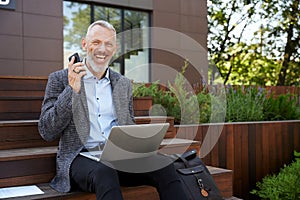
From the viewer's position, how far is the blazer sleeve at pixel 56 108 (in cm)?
194

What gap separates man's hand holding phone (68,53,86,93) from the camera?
1.90m

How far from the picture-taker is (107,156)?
1867mm

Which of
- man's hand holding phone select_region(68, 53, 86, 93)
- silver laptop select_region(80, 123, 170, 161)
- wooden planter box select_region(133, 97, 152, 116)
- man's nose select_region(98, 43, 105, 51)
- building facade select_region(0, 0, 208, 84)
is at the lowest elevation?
silver laptop select_region(80, 123, 170, 161)

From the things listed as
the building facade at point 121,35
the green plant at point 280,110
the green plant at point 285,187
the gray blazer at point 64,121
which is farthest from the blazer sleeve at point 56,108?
the green plant at point 280,110

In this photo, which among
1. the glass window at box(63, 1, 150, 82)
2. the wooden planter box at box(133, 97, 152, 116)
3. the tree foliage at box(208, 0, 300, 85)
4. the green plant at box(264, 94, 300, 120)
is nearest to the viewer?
the wooden planter box at box(133, 97, 152, 116)

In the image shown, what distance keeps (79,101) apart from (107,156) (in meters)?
0.37

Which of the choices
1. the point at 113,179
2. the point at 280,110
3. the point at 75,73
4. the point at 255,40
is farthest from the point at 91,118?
the point at 255,40

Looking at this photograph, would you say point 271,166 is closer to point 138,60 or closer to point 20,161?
point 20,161

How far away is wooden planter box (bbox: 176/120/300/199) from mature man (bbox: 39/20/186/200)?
1.06m

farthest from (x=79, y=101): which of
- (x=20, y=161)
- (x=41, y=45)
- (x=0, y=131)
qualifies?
(x=41, y=45)

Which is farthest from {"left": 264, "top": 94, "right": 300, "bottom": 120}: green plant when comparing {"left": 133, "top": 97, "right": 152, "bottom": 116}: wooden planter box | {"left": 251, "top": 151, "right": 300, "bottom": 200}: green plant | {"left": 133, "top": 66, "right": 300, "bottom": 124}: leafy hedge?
{"left": 133, "top": 97, "right": 152, "bottom": 116}: wooden planter box

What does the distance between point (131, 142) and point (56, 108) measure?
451 millimetres

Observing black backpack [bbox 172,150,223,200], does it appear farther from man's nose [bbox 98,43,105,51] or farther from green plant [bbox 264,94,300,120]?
green plant [bbox 264,94,300,120]

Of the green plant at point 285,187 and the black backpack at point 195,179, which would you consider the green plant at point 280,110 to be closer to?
the green plant at point 285,187
